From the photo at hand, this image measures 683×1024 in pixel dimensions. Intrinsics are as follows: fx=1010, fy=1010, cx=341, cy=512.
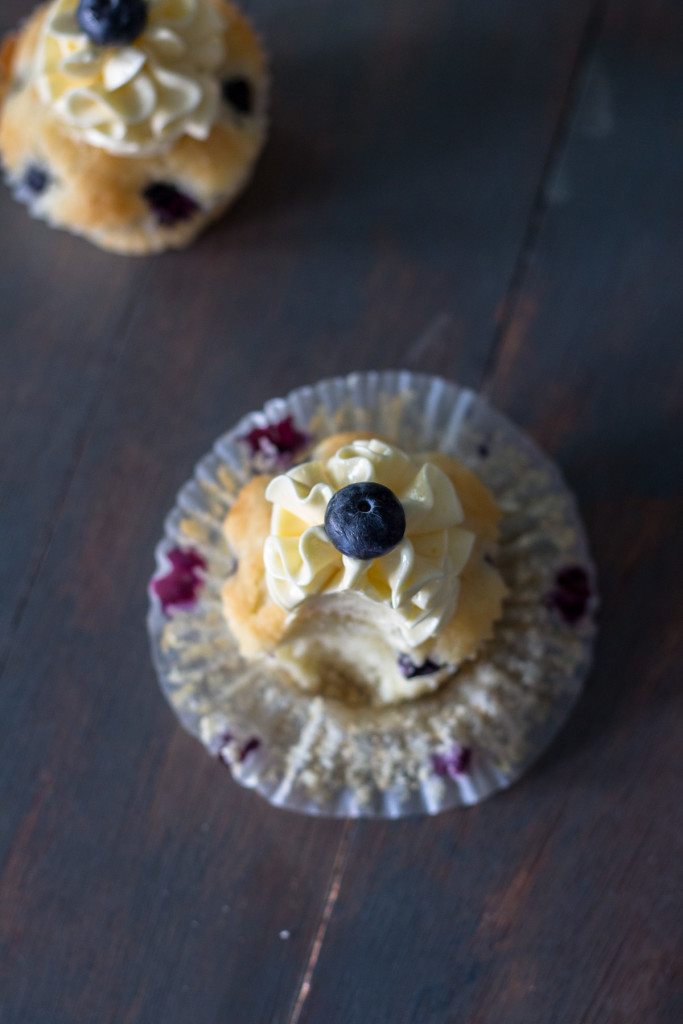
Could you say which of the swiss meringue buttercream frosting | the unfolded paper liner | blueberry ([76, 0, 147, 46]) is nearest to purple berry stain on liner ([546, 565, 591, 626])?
the unfolded paper liner

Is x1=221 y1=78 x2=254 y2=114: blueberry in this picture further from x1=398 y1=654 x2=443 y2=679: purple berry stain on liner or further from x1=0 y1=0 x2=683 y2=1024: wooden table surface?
x1=398 y1=654 x2=443 y2=679: purple berry stain on liner

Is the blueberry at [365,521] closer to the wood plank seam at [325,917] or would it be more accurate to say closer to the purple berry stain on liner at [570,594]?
the purple berry stain on liner at [570,594]

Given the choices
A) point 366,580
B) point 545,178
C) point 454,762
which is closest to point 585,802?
point 454,762

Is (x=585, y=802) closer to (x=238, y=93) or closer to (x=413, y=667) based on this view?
(x=413, y=667)

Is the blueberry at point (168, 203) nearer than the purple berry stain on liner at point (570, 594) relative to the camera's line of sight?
No

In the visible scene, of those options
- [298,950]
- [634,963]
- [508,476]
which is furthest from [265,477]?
[634,963]

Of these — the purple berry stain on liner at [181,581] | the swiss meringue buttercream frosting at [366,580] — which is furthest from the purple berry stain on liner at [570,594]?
the purple berry stain on liner at [181,581]
